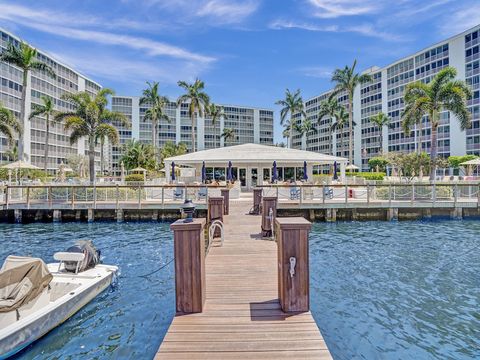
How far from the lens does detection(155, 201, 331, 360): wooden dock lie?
4.34m

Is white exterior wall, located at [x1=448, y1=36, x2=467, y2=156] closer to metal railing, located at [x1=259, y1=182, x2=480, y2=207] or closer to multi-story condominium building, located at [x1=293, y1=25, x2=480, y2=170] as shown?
multi-story condominium building, located at [x1=293, y1=25, x2=480, y2=170]

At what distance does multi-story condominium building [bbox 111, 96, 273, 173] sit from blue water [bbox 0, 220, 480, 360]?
276 feet

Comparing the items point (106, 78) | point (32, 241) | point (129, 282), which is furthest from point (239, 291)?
point (106, 78)

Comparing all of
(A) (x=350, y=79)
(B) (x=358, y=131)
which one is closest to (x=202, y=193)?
(A) (x=350, y=79)

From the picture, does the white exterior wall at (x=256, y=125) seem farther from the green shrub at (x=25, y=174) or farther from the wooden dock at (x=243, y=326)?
the wooden dock at (x=243, y=326)

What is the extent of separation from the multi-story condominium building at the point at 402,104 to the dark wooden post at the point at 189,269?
149 ft

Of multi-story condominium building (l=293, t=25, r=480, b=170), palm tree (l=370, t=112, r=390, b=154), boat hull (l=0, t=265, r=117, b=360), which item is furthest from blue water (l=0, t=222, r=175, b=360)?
palm tree (l=370, t=112, r=390, b=154)

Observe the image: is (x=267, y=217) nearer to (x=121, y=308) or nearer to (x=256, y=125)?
(x=121, y=308)

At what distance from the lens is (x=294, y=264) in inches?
214

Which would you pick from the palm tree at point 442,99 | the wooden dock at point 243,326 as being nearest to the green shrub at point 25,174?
the palm tree at point 442,99

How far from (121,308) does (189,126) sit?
100456mm

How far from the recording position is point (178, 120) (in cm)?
10512

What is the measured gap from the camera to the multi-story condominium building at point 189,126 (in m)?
101

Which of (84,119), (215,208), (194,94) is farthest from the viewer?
(194,94)
